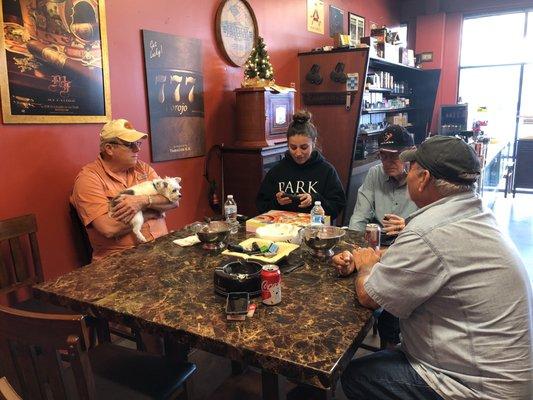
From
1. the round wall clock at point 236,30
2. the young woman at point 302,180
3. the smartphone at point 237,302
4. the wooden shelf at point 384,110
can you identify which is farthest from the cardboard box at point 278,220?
the wooden shelf at point 384,110

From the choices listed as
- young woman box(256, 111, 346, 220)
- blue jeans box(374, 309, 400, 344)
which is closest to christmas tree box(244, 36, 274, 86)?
young woman box(256, 111, 346, 220)

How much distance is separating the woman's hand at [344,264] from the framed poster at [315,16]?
12.2ft

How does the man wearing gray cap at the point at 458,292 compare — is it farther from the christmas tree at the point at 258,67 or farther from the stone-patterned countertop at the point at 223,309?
the christmas tree at the point at 258,67

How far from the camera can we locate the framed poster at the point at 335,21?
514 cm

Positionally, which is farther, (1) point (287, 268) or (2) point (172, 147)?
(2) point (172, 147)

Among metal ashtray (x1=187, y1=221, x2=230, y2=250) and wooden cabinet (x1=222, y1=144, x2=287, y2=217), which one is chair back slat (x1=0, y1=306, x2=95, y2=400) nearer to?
metal ashtray (x1=187, y1=221, x2=230, y2=250)

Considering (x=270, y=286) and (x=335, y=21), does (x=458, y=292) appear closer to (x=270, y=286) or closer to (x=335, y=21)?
(x=270, y=286)

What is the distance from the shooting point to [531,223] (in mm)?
5375

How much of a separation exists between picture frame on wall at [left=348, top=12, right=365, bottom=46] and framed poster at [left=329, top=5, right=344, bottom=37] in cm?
23

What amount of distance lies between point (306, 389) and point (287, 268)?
44 cm

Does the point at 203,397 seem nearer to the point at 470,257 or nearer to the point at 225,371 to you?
the point at 225,371

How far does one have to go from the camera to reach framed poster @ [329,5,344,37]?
5.14 metres

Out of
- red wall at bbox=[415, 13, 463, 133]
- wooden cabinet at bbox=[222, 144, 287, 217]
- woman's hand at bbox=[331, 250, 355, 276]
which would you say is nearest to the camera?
woman's hand at bbox=[331, 250, 355, 276]

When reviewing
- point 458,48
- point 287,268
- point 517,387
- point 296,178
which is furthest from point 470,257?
point 458,48
